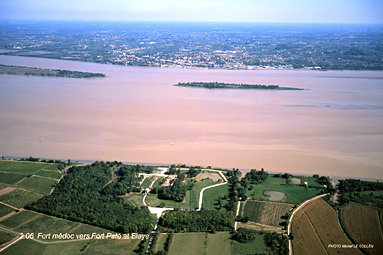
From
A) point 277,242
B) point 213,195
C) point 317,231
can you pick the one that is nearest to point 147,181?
point 213,195

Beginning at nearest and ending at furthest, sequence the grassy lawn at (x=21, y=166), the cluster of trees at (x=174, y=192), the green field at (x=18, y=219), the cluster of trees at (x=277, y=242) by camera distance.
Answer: the cluster of trees at (x=277, y=242)
the green field at (x=18, y=219)
the cluster of trees at (x=174, y=192)
the grassy lawn at (x=21, y=166)

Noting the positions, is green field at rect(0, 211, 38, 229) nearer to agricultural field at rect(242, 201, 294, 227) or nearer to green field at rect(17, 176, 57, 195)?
green field at rect(17, 176, 57, 195)

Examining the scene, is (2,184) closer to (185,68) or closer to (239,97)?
(239,97)

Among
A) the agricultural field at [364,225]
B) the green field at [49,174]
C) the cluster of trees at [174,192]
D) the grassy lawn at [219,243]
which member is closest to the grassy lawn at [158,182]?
the cluster of trees at [174,192]

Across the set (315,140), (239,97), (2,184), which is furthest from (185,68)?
(2,184)

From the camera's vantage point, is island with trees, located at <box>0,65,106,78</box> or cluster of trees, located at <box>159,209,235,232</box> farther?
island with trees, located at <box>0,65,106,78</box>

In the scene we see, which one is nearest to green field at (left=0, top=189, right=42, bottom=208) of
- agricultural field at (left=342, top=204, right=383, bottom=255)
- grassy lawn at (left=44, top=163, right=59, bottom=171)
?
grassy lawn at (left=44, top=163, right=59, bottom=171)

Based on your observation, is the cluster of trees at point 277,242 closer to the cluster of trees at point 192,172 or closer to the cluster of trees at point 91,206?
the cluster of trees at point 91,206
